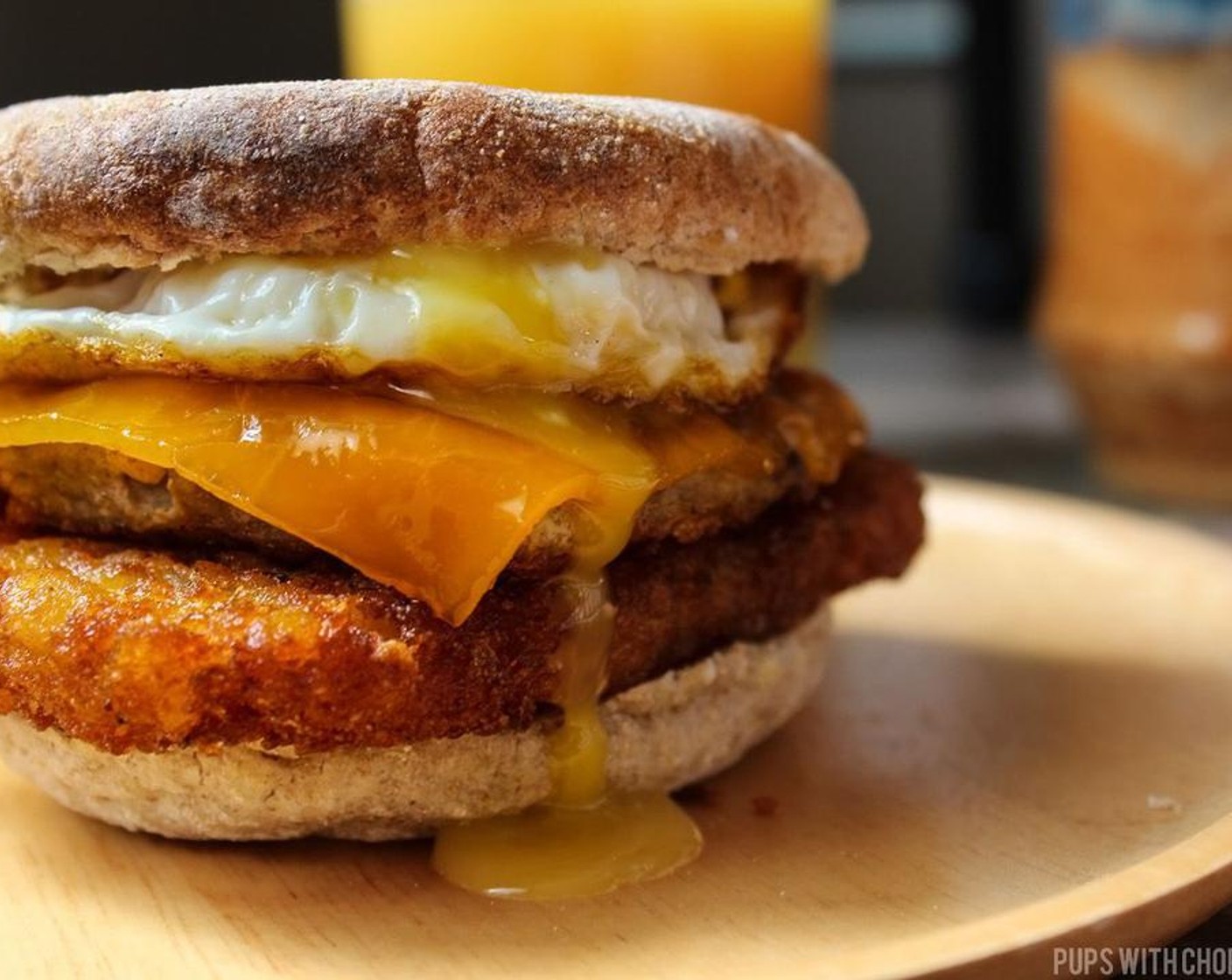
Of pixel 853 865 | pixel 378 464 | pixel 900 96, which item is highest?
pixel 378 464

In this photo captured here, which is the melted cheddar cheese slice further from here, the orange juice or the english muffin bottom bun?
the orange juice

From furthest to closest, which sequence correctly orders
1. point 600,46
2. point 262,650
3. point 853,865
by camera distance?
point 600,46, point 853,865, point 262,650

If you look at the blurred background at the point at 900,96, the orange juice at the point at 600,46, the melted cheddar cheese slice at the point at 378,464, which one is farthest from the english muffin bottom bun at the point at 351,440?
the orange juice at the point at 600,46

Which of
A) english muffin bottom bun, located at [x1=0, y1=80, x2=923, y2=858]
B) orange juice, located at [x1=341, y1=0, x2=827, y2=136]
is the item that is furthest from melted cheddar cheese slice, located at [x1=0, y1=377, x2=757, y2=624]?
orange juice, located at [x1=341, y1=0, x2=827, y2=136]

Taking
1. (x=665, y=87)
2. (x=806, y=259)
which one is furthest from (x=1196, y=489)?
(x=806, y=259)

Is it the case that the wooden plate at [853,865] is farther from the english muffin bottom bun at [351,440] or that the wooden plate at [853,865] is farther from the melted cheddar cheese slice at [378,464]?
the melted cheddar cheese slice at [378,464]

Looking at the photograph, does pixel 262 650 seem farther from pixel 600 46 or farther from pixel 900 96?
pixel 900 96

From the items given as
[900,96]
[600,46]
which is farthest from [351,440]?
[900,96]
